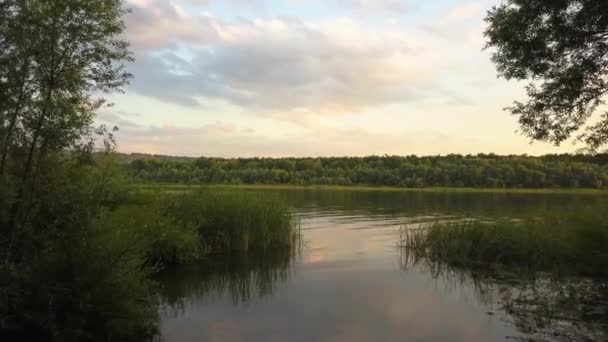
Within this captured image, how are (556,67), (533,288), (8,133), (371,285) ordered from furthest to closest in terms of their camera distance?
(371,285)
(533,288)
(556,67)
(8,133)

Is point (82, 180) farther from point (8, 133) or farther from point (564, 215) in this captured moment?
point (564, 215)

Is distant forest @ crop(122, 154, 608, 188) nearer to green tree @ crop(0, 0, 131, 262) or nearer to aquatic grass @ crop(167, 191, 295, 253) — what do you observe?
aquatic grass @ crop(167, 191, 295, 253)

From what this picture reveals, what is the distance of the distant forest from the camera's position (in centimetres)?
7881

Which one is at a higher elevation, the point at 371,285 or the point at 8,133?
the point at 8,133

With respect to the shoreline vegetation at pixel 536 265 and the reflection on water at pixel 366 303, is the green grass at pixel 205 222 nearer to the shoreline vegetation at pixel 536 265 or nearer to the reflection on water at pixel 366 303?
the reflection on water at pixel 366 303

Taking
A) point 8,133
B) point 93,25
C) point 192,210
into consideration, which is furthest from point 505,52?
point 192,210

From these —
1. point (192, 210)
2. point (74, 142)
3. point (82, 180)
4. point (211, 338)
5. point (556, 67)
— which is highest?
point (556, 67)

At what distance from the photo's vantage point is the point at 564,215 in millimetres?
17375

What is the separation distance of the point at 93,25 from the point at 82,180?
11.0 ft

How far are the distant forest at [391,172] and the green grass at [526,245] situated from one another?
56861mm

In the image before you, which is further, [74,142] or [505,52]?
[505,52]

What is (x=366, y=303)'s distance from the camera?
42.5ft

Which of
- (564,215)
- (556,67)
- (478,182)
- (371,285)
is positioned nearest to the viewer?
(556,67)

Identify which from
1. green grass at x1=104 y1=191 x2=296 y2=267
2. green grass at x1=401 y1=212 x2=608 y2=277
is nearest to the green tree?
green grass at x1=104 y1=191 x2=296 y2=267
